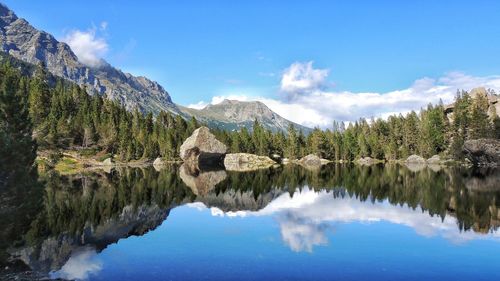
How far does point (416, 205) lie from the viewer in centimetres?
5747

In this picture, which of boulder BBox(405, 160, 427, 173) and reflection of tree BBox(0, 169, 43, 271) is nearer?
reflection of tree BBox(0, 169, 43, 271)

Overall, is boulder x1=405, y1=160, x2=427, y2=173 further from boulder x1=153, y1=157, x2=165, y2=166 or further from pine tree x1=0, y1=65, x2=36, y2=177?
pine tree x1=0, y1=65, x2=36, y2=177

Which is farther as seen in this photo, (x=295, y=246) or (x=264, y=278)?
(x=295, y=246)

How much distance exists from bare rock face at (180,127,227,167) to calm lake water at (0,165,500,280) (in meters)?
102

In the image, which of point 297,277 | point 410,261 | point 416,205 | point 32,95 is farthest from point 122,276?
point 32,95

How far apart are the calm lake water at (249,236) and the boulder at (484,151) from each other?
7543cm

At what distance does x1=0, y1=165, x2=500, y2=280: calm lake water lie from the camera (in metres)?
27.7

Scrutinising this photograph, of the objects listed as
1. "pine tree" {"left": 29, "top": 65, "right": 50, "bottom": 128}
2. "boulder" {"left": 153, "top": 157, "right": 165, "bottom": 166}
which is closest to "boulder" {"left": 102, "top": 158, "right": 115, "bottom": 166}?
"boulder" {"left": 153, "top": 157, "right": 165, "bottom": 166}

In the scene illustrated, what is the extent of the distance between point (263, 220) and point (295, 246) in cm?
1431

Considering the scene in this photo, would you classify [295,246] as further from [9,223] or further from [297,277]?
[9,223]

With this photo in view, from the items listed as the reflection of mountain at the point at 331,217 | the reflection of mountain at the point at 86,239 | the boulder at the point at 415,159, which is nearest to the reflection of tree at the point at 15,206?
the reflection of mountain at the point at 86,239

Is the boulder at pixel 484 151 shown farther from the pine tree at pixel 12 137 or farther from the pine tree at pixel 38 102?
the pine tree at pixel 38 102

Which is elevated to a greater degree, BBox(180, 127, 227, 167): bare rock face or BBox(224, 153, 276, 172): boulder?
BBox(180, 127, 227, 167): bare rock face

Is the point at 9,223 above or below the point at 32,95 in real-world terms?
below
